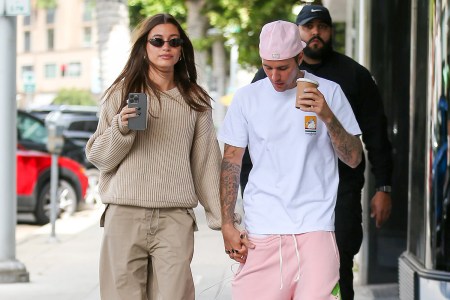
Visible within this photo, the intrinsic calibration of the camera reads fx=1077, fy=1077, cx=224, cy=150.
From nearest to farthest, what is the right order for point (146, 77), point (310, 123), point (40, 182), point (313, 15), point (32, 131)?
point (310, 123)
point (146, 77)
point (313, 15)
point (40, 182)
point (32, 131)

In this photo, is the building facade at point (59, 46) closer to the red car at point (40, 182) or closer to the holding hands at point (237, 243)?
the red car at point (40, 182)

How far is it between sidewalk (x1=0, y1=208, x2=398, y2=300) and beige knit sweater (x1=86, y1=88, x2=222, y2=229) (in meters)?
1.66

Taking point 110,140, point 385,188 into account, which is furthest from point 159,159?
point 385,188

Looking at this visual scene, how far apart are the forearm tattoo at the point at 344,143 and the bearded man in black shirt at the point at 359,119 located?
1259 millimetres

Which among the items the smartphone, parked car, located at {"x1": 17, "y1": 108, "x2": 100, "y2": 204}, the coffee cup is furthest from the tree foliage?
the coffee cup

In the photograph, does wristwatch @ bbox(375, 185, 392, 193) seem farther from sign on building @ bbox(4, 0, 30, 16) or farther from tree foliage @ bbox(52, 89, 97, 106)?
tree foliage @ bbox(52, 89, 97, 106)

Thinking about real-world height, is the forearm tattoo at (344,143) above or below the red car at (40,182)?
above

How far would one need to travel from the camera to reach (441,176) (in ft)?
18.2

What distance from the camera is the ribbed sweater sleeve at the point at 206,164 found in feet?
15.6

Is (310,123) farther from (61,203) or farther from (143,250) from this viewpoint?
(61,203)

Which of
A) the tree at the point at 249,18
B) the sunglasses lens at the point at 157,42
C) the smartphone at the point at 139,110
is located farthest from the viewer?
the tree at the point at 249,18

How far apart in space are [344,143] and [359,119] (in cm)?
172

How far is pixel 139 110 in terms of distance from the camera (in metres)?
4.39

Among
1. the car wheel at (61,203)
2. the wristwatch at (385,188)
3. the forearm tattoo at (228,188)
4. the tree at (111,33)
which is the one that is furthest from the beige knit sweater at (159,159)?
the tree at (111,33)
